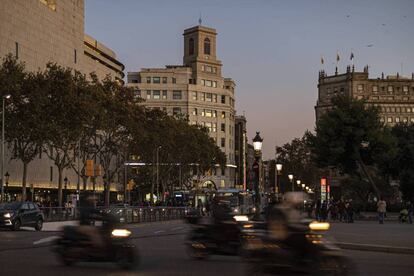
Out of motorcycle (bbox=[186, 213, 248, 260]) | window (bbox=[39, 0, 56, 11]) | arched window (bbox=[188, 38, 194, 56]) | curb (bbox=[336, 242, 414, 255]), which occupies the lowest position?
curb (bbox=[336, 242, 414, 255])

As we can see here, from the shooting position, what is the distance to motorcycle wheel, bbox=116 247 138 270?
652 inches

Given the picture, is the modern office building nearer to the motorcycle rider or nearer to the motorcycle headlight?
the motorcycle headlight

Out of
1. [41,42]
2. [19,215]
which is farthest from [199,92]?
[19,215]

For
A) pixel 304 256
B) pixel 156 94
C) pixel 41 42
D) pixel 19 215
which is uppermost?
pixel 156 94

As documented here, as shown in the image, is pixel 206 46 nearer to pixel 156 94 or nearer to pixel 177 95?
pixel 177 95

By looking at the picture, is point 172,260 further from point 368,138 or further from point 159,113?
point 159,113

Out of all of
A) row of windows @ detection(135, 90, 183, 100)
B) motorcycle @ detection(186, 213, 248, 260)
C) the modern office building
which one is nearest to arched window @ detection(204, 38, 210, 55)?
row of windows @ detection(135, 90, 183, 100)

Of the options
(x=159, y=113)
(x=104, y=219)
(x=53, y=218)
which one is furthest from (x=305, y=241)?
(x=159, y=113)

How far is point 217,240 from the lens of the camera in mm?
19484

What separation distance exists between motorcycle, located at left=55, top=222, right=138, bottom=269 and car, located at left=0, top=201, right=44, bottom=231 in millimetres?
21318

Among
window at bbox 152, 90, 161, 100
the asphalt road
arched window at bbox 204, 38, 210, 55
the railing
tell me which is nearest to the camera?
the asphalt road

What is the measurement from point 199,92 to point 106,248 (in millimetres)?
148594

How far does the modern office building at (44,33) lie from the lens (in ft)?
276

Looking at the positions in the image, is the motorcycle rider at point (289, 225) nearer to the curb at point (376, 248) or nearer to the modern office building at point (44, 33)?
the curb at point (376, 248)
